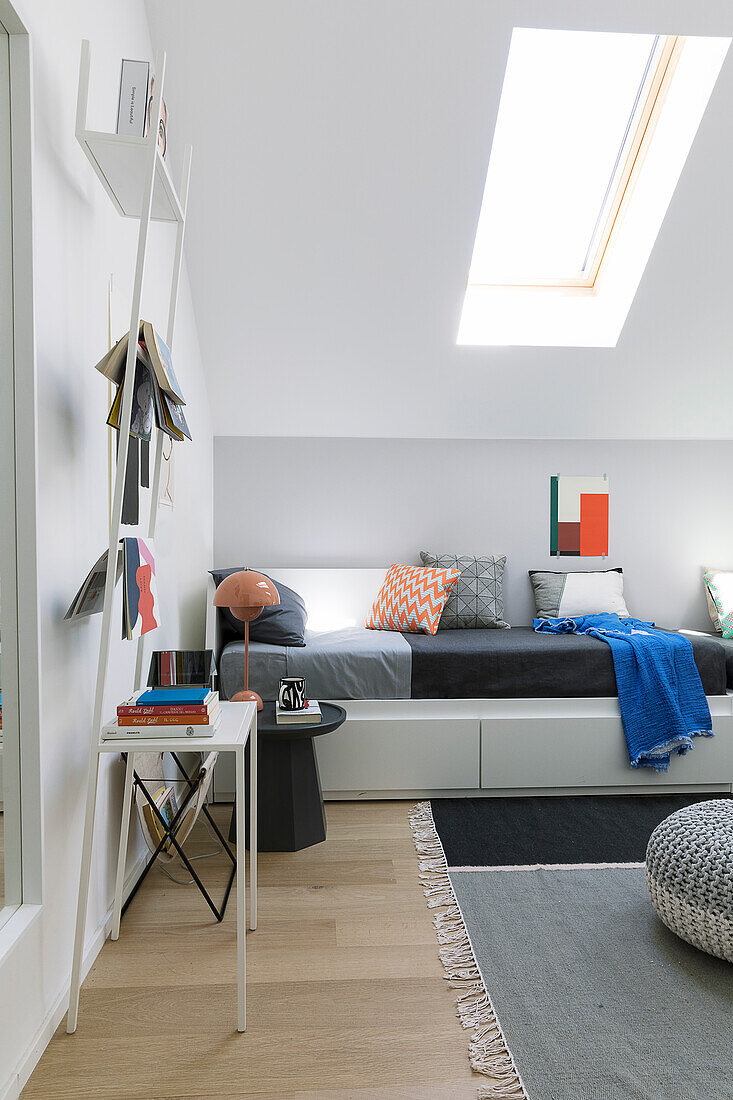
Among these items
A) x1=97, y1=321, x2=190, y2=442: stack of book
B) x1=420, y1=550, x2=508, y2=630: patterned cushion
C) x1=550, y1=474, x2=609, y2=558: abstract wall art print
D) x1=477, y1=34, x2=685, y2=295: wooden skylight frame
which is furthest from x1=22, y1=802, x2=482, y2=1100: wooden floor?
x1=477, y1=34, x2=685, y2=295: wooden skylight frame

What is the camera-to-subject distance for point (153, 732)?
1.71 metres

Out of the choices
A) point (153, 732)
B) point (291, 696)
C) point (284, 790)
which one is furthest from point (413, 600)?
point (153, 732)

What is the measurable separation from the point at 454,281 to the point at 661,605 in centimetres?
201

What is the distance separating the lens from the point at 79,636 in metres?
1.81

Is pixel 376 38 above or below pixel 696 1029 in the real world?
above

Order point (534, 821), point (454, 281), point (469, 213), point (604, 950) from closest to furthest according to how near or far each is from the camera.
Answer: point (604, 950), point (534, 821), point (469, 213), point (454, 281)

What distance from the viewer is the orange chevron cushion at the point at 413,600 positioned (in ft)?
11.4

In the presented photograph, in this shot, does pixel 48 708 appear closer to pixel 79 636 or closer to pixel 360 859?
pixel 79 636

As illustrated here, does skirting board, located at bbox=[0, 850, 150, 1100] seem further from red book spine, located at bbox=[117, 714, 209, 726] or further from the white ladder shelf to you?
red book spine, located at bbox=[117, 714, 209, 726]

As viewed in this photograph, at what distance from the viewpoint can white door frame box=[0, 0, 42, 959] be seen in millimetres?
1503

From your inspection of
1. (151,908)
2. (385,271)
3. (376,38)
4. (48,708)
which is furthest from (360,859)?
(376,38)

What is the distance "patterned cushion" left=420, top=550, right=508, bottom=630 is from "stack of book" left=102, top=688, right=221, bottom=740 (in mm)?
2037

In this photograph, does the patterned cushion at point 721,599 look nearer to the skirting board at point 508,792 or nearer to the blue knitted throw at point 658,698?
the blue knitted throw at point 658,698

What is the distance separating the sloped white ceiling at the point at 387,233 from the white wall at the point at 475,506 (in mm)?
122
